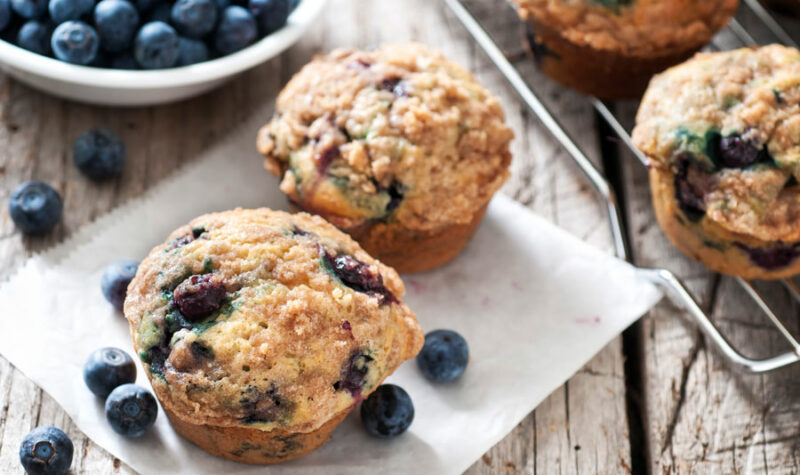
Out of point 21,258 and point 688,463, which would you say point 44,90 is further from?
point 688,463

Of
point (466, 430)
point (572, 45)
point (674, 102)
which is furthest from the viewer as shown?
point (572, 45)

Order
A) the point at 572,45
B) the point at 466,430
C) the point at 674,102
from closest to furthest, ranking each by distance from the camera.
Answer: the point at 466,430, the point at 674,102, the point at 572,45

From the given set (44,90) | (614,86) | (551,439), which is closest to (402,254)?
(551,439)

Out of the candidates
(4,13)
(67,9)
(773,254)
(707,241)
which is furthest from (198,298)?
(773,254)

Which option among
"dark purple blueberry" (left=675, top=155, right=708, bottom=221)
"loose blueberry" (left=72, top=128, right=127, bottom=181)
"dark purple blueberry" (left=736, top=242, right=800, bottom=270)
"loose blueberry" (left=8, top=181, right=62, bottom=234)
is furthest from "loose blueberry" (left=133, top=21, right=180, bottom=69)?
"dark purple blueberry" (left=736, top=242, right=800, bottom=270)

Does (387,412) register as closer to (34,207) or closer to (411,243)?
(411,243)
